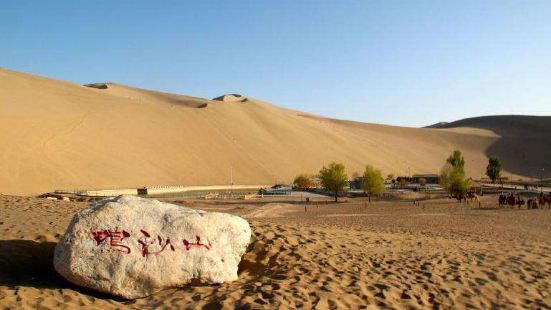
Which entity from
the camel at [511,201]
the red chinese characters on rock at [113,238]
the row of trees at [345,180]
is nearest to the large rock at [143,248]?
the red chinese characters on rock at [113,238]

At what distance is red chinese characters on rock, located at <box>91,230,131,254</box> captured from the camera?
7.11 meters

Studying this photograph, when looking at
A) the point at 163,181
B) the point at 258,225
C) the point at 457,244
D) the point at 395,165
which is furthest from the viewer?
the point at 395,165

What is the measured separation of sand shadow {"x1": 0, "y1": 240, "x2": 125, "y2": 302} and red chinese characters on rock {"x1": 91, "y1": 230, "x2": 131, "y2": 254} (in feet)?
2.35

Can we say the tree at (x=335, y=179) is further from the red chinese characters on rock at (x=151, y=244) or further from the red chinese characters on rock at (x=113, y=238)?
the red chinese characters on rock at (x=113, y=238)

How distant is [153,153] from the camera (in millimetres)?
68500

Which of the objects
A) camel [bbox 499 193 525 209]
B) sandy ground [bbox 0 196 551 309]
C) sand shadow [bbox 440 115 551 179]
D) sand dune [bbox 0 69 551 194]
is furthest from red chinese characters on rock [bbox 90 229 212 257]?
sand shadow [bbox 440 115 551 179]

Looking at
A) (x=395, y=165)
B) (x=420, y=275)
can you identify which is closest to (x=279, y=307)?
(x=420, y=275)

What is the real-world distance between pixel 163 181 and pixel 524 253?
175 feet

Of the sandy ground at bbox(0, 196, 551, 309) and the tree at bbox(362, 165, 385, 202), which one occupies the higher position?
the tree at bbox(362, 165, 385, 202)

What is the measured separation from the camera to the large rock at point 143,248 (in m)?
7.00

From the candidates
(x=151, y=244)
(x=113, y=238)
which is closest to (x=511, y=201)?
(x=151, y=244)

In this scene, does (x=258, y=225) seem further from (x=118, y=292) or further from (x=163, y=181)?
(x=163, y=181)

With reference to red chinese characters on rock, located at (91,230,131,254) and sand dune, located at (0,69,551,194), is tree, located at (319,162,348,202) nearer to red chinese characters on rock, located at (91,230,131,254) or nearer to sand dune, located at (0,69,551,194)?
sand dune, located at (0,69,551,194)

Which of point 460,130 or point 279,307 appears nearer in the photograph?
point 279,307
